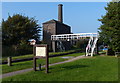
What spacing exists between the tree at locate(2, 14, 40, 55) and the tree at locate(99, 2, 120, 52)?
15.5 m

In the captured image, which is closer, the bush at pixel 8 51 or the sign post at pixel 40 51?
the sign post at pixel 40 51

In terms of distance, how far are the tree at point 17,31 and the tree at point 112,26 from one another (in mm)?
15516

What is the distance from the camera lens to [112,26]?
22359 mm

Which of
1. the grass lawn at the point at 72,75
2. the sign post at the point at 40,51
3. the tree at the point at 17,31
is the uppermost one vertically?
the tree at the point at 17,31

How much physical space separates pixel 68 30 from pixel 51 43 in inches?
360

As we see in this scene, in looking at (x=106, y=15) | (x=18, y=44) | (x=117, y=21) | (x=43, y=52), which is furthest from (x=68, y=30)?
(x=43, y=52)

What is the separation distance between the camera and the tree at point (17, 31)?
100 feet

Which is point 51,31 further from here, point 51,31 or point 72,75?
point 72,75

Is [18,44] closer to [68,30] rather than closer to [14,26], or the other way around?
[14,26]

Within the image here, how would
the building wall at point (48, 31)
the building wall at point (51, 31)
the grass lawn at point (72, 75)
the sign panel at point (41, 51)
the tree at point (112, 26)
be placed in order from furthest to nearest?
the building wall at point (48, 31), the building wall at point (51, 31), the tree at point (112, 26), the sign panel at point (41, 51), the grass lawn at point (72, 75)

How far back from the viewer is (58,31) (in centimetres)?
4038

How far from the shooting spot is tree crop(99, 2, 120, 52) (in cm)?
2120

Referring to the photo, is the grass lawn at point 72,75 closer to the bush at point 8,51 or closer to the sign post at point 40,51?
the sign post at point 40,51

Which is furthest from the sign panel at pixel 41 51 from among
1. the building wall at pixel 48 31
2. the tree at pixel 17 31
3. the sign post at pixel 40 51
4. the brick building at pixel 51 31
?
the building wall at pixel 48 31
